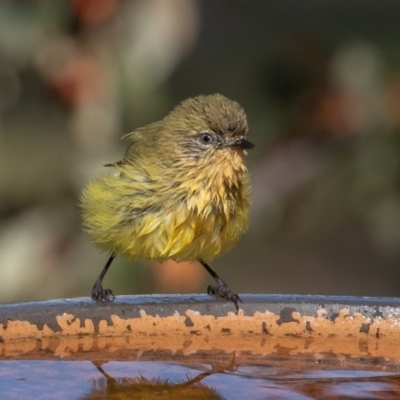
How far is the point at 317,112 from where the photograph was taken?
6.26 meters

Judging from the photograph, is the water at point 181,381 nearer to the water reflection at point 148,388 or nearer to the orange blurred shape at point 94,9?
the water reflection at point 148,388

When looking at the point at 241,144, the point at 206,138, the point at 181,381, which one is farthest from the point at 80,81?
the point at 181,381

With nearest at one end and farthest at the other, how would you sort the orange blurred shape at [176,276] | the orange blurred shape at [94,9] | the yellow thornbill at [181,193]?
the yellow thornbill at [181,193]
the orange blurred shape at [94,9]
the orange blurred shape at [176,276]

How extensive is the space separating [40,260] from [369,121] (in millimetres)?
2016

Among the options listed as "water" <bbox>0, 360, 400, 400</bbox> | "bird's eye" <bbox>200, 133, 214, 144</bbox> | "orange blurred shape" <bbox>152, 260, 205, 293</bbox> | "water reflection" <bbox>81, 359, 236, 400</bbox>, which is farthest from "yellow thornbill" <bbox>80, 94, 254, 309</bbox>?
"water reflection" <bbox>81, 359, 236, 400</bbox>

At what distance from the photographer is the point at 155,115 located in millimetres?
6750

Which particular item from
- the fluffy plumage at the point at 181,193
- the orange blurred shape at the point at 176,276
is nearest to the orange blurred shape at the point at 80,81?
the fluffy plumage at the point at 181,193

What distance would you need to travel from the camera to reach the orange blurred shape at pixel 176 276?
6039 millimetres

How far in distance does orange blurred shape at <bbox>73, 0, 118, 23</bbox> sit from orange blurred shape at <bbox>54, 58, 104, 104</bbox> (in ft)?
0.77

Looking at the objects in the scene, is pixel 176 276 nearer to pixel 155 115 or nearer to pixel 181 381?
pixel 155 115

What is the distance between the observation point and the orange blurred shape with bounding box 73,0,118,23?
18.3ft

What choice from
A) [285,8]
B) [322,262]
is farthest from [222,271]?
[285,8]

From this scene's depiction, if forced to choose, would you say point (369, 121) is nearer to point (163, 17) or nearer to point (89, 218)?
point (163, 17)

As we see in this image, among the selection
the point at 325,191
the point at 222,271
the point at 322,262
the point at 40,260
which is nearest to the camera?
the point at 40,260
